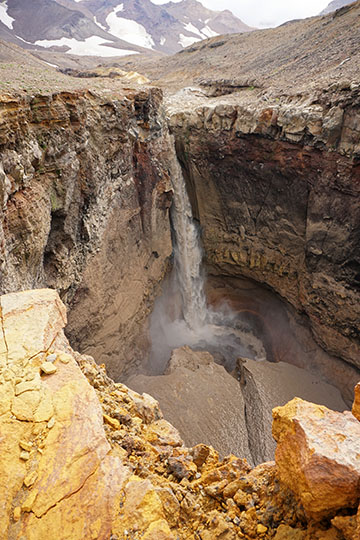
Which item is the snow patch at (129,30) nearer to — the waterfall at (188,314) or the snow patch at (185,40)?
the snow patch at (185,40)

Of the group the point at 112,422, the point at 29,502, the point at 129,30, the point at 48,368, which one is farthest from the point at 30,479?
the point at 129,30

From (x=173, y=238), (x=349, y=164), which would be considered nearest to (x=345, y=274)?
(x=349, y=164)

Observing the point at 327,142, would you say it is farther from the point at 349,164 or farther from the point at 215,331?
the point at 215,331

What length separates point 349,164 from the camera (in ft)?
30.5

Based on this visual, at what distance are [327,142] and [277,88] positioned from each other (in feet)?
13.6

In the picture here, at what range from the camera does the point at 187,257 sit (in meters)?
14.7

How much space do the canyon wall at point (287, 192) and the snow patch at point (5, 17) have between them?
46000 mm

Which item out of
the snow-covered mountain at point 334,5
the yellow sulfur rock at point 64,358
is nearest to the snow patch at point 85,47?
the snow-covered mountain at point 334,5

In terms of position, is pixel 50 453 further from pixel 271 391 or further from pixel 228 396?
pixel 271 391

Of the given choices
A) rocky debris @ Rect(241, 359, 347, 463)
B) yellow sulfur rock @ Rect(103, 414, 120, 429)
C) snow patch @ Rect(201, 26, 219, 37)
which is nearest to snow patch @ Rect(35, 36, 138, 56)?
snow patch @ Rect(201, 26, 219, 37)

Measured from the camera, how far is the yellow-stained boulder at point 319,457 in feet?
9.23

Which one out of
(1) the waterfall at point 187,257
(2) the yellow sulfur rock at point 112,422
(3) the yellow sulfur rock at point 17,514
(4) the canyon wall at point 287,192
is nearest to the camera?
(3) the yellow sulfur rock at point 17,514

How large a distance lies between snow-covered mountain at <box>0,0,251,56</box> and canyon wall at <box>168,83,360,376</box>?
38189 millimetres

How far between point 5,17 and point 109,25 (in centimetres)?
1773
